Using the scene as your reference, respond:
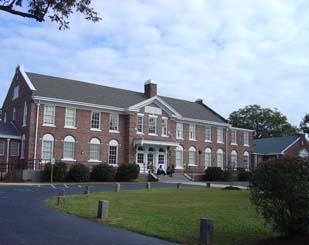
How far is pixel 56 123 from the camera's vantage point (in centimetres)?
4050

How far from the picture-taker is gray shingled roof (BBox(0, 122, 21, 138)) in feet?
130

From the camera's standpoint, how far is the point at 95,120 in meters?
43.5

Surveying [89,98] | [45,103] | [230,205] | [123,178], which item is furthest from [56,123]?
[230,205]

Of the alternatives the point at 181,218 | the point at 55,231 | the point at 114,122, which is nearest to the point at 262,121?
the point at 114,122

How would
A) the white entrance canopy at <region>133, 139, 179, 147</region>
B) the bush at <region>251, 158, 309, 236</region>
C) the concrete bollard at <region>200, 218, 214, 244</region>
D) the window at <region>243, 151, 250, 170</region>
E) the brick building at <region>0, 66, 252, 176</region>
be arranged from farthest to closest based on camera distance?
the window at <region>243, 151, 250, 170</region>
the white entrance canopy at <region>133, 139, 179, 147</region>
the brick building at <region>0, 66, 252, 176</region>
the concrete bollard at <region>200, 218, 214, 244</region>
the bush at <region>251, 158, 309, 236</region>

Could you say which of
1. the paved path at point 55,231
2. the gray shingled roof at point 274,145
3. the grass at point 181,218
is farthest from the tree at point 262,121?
the paved path at point 55,231

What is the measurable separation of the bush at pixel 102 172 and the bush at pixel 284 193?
30.0 m

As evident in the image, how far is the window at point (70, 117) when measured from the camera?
4134 centimetres

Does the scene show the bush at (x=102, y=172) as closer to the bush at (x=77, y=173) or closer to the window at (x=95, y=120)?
the bush at (x=77, y=173)

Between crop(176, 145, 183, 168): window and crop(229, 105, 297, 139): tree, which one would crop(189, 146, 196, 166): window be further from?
crop(229, 105, 297, 139): tree

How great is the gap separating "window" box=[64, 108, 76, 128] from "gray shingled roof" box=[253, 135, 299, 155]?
110ft

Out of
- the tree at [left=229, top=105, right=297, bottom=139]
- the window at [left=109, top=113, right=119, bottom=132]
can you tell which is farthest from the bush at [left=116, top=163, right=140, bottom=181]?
the tree at [left=229, top=105, right=297, bottom=139]

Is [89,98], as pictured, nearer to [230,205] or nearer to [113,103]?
[113,103]

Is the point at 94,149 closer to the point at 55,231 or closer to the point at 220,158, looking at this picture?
the point at 220,158
